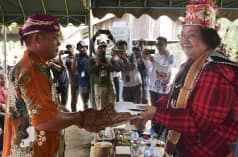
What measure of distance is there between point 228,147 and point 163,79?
11.4 feet

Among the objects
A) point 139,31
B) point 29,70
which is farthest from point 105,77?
point 29,70

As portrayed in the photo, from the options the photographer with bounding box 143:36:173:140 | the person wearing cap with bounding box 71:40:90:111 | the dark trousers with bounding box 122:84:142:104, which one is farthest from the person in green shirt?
the person wearing cap with bounding box 71:40:90:111

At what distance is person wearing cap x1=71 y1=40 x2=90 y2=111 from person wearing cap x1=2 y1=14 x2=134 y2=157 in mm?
4714

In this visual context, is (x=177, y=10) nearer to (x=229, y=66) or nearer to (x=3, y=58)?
(x=229, y=66)

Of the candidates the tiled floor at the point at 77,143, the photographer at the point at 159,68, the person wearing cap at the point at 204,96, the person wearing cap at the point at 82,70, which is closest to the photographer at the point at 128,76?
the photographer at the point at 159,68

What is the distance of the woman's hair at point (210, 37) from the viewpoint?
4.68 feet

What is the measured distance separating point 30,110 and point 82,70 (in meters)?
4.97

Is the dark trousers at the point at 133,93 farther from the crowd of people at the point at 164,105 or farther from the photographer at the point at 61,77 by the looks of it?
the crowd of people at the point at 164,105

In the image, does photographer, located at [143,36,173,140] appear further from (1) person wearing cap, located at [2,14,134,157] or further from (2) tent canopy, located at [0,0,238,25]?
(1) person wearing cap, located at [2,14,134,157]

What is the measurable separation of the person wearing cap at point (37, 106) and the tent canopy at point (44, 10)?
4.01 meters

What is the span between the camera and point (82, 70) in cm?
658

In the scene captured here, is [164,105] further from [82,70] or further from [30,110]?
[82,70]

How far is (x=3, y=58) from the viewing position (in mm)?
7590

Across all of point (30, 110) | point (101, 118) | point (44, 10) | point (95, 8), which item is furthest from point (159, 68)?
point (30, 110)
